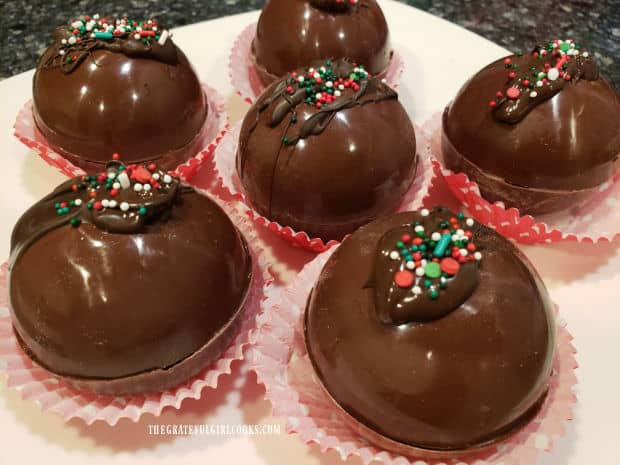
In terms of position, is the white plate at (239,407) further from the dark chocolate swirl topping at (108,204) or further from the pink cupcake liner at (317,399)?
the dark chocolate swirl topping at (108,204)

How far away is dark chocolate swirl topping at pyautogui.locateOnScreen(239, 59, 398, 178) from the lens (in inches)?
60.3

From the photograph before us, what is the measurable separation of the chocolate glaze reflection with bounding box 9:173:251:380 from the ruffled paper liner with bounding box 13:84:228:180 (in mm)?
533

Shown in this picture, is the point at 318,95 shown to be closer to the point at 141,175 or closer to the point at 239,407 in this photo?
the point at 141,175

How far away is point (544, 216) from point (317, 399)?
0.97 metres

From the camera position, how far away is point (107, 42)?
5.62 feet

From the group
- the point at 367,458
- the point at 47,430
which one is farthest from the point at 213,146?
Result: the point at 367,458

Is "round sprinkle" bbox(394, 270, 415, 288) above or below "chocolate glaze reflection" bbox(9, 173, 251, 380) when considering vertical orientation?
above

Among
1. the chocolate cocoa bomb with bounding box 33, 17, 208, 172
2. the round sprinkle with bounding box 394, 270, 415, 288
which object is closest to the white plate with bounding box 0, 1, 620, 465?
the chocolate cocoa bomb with bounding box 33, 17, 208, 172

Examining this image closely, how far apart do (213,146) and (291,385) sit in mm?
903

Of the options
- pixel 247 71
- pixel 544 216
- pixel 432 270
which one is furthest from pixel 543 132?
pixel 247 71

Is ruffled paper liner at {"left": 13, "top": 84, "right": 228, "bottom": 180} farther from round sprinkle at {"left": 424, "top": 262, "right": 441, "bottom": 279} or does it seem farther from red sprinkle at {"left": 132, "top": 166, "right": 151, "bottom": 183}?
Answer: round sprinkle at {"left": 424, "top": 262, "right": 441, "bottom": 279}

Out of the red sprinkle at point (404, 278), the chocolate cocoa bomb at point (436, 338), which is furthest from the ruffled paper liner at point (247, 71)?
the red sprinkle at point (404, 278)

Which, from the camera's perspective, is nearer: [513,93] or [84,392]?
[84,392]

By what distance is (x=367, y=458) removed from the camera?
1.23 metres
